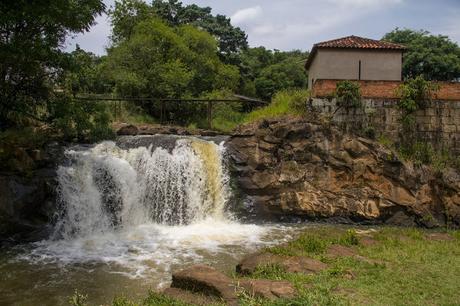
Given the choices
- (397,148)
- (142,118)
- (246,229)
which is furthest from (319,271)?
(142,118)

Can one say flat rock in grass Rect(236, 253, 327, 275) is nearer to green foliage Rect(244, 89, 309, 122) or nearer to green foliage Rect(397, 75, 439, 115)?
green foliage Rect(244, 89, 309, 122)

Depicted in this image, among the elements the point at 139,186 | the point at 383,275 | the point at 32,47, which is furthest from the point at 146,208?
the point at 383,275

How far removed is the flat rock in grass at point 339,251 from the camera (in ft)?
28.5

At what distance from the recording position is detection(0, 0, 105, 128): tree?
1020 cm

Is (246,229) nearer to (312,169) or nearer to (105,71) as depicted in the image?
(312,169)

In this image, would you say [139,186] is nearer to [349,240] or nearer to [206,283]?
[349,240]

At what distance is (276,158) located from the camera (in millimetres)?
15406

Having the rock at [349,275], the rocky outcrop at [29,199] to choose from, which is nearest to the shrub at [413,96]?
the rock at [349,275]

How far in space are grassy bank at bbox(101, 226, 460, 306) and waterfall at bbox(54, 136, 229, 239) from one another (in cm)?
527

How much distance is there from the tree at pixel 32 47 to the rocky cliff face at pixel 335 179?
6178 millimetres

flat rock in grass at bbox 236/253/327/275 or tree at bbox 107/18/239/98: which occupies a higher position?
tree at bbox 107/18/239/98

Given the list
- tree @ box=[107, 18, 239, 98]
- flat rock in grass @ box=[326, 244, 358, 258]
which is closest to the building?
tree @ box=[107, 18, 239, 98]

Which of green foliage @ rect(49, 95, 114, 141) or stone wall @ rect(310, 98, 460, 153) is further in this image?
stone wall @ rect(310, 98, 460, 153)

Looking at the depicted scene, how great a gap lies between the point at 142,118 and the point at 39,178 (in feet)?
38.4
